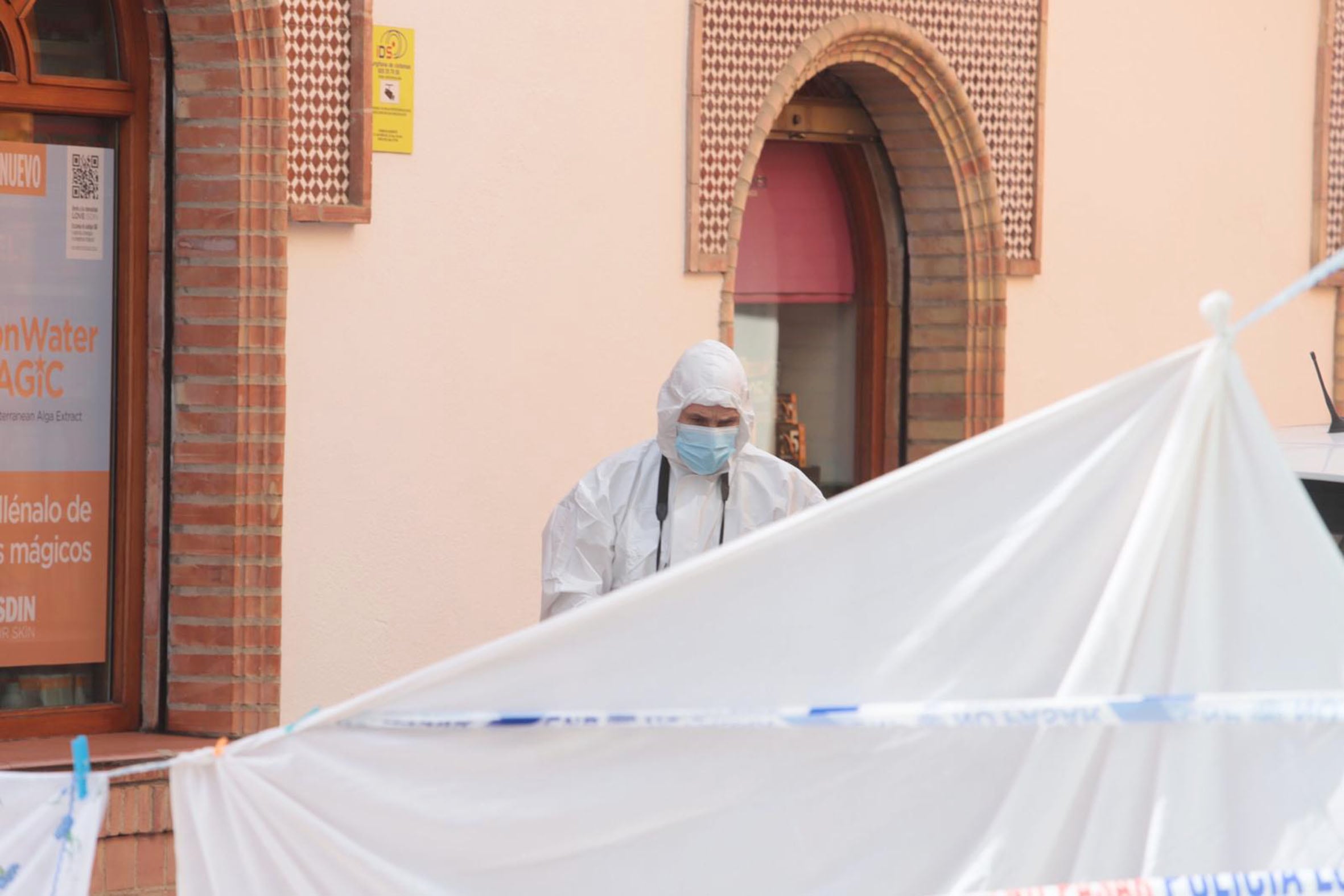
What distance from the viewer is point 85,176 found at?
6387 millimetres

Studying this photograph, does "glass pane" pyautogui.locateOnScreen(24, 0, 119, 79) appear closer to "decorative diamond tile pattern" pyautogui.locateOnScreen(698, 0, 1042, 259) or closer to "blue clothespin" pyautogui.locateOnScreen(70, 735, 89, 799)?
"decorative diamond tile pattern" pyautogui.locateOnScreen(698, 0, 1042, 259)

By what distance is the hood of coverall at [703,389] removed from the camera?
5074mm

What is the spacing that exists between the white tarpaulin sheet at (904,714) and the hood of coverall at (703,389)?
7.35 ft

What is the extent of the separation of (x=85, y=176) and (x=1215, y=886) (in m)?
4.65

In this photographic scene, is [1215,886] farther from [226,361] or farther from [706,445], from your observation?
[226,361]

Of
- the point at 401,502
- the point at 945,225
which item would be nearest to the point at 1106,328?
the point at 945,225

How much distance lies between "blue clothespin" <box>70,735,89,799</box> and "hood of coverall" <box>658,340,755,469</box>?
2449mm

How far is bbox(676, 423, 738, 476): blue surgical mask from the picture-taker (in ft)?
16.8

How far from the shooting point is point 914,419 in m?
9.13

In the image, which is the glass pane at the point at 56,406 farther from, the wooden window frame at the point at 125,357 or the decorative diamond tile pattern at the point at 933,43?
the decorative diamond tile pattern at the point at 933,43

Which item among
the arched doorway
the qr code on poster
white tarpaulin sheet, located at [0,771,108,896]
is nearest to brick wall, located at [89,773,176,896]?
the qr code on poster

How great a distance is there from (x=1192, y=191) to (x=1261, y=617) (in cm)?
730

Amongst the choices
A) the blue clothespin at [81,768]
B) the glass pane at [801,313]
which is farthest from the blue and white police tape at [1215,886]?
the glass pane at [801,313]

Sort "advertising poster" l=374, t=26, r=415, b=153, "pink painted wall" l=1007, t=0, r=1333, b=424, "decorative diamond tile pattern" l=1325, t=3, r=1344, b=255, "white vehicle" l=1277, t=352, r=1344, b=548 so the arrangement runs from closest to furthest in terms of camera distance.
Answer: "white vehicle" l=1277, t=352, r=1344, b=548 → "advertising poster" l=374, t=26, r=415, b=153 → "pink painted wall" l=1007, t=0, r=1333, b=424 → "decorative diamond tile pattern" l=1325, t=3, r=1344, b=255
